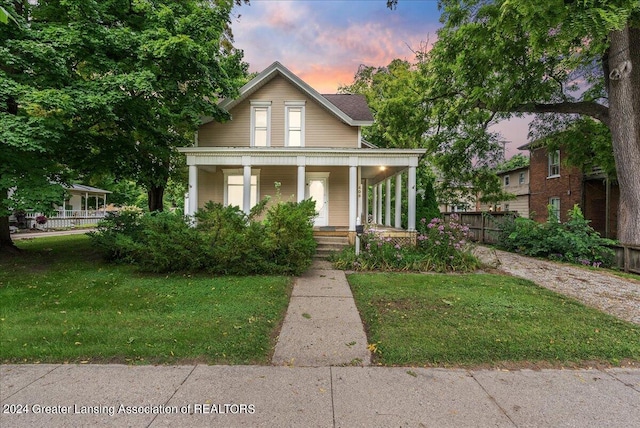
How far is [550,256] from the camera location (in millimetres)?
10148

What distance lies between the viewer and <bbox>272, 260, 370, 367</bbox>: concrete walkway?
3.45 m

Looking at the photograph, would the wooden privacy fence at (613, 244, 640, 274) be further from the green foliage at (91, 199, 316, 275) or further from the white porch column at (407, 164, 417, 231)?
the green foliage at (91, 199, 316, 275)

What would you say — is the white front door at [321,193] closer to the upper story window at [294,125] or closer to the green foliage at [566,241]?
the upper story window at [294,125]

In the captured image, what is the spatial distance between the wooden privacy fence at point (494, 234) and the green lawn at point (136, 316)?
23.3ft

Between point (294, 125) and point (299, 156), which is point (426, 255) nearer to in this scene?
point (299, 156)

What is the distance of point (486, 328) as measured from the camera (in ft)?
13.6

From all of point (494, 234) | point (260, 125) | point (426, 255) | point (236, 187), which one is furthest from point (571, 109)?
point (236, 187)

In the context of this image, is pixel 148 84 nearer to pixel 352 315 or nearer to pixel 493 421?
pixel 352 315

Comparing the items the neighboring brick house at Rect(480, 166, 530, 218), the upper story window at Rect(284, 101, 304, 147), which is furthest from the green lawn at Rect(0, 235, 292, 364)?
the neighboring brick house at Rect(480, 166, 530, 218)

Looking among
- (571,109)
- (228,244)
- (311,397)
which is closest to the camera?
(311,397)

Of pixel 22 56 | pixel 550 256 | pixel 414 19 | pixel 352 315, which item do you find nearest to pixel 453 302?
pixel 352 315

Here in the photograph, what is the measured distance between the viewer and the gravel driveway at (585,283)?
536 centimetres

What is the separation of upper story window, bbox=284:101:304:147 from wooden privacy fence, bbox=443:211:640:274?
6.69 m

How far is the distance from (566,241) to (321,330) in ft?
33.0
